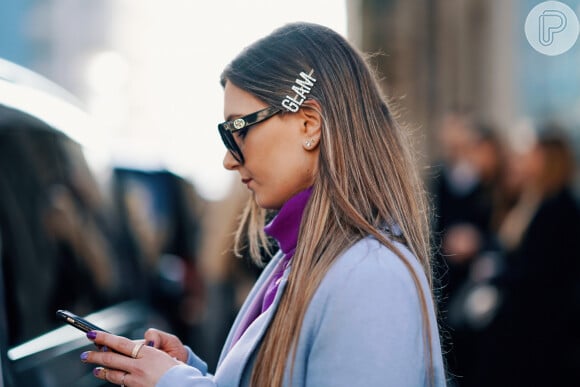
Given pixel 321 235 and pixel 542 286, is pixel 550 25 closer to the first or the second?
pixel 321 235

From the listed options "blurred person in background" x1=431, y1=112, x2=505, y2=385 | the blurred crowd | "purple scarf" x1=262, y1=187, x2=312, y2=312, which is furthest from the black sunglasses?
"blurred person in background" x1=431, y1=112, x2=505, y2=385

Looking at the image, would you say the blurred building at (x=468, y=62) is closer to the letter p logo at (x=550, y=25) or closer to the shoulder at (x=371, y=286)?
the letter p logo at (x=550, y=25)

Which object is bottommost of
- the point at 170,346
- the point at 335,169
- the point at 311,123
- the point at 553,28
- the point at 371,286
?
the point at 170,346

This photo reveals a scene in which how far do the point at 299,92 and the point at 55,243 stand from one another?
1466 mm

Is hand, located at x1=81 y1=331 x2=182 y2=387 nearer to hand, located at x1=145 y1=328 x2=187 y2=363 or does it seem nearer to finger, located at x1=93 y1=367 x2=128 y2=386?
finger, located at x1=93 y1=367 x2=128 y2=386

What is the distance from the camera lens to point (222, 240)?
6.64 m

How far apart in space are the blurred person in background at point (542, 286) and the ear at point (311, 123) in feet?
14.1

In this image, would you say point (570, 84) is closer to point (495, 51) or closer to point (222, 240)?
point (495, 51)

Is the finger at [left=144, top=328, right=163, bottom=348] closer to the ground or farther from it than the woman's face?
closer to the ground

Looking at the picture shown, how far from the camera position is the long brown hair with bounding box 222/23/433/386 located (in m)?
2.29

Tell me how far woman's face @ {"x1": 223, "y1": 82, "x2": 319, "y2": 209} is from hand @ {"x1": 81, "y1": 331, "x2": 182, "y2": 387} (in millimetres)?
439

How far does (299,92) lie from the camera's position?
7.95ft

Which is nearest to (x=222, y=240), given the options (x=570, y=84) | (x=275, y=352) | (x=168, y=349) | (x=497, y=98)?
(x=168, y=349)

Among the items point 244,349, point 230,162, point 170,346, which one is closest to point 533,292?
point 170,346
